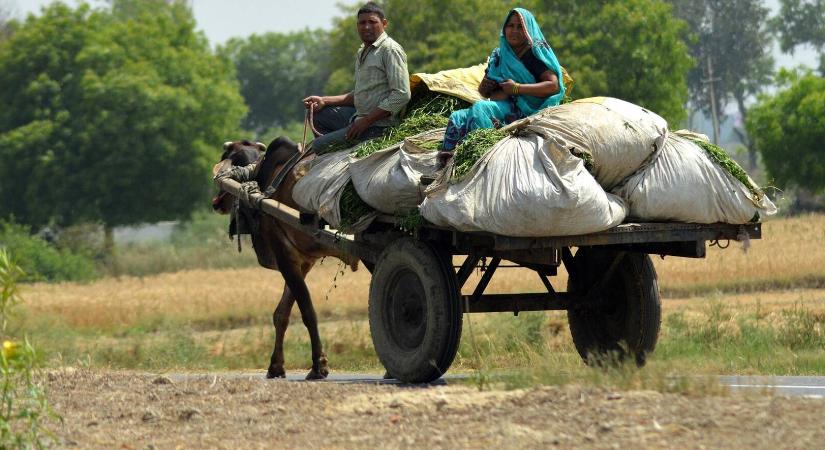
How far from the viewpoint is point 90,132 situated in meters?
46.9

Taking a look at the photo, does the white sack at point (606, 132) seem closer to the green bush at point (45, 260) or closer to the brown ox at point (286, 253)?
the brown ox at point (286, 253)

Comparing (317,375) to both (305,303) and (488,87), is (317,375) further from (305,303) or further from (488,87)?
(488,87)

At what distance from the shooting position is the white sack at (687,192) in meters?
9.59

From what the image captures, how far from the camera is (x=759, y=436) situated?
698 centimetres

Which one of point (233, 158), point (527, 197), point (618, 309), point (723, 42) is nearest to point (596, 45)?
point (233, 158)

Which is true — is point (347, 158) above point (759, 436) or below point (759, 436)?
above

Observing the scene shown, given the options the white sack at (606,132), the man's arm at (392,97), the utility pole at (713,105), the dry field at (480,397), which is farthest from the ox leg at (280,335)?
the utility pole at (713,105)

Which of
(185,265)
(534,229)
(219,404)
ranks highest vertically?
(534,229)

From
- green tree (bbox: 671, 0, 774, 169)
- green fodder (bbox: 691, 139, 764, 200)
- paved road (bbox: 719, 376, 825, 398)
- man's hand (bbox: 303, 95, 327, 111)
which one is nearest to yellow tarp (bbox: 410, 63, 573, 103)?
man's hand (bbox: 303, 95, 327, 111)

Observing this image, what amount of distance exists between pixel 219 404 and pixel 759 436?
357 centimetres

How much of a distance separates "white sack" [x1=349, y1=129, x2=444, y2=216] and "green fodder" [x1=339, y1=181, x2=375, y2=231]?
0.37 feet

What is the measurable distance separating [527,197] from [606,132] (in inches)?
35.5

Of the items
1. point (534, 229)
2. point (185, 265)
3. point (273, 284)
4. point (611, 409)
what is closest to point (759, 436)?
point (611, 409)

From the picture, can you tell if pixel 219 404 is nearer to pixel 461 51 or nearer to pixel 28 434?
pixel 28 434
